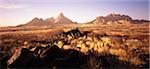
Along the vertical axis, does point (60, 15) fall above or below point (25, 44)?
above

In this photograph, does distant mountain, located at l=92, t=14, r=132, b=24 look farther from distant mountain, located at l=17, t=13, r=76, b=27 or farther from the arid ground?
distant mountain, located at l=17, t=13, r=76, b=27

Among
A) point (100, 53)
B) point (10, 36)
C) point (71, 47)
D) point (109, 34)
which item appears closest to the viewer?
point (100, 53)

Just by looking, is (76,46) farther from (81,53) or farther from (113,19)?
(113,19)

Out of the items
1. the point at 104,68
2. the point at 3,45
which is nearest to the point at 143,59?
the point at 104,68

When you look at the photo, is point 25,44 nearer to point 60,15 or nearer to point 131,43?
point 60,15

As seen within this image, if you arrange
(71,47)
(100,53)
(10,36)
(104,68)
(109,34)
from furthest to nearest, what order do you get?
(10,36), (109,34), (71,47), (100,53), (104,68)

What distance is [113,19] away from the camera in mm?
23297

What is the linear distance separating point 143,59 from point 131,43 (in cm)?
268

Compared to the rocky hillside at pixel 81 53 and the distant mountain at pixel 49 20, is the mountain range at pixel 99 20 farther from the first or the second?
the rocky hillside at pixel 81 53

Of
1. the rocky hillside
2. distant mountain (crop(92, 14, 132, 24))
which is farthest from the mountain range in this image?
the rocky hillside

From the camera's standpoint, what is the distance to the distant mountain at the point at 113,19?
2114 cm

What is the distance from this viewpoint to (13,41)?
21484 mm

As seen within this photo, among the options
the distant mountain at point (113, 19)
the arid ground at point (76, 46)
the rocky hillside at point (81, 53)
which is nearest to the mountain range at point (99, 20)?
the distant mountain at point (113, 19)

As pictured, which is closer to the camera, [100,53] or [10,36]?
[100,53]
